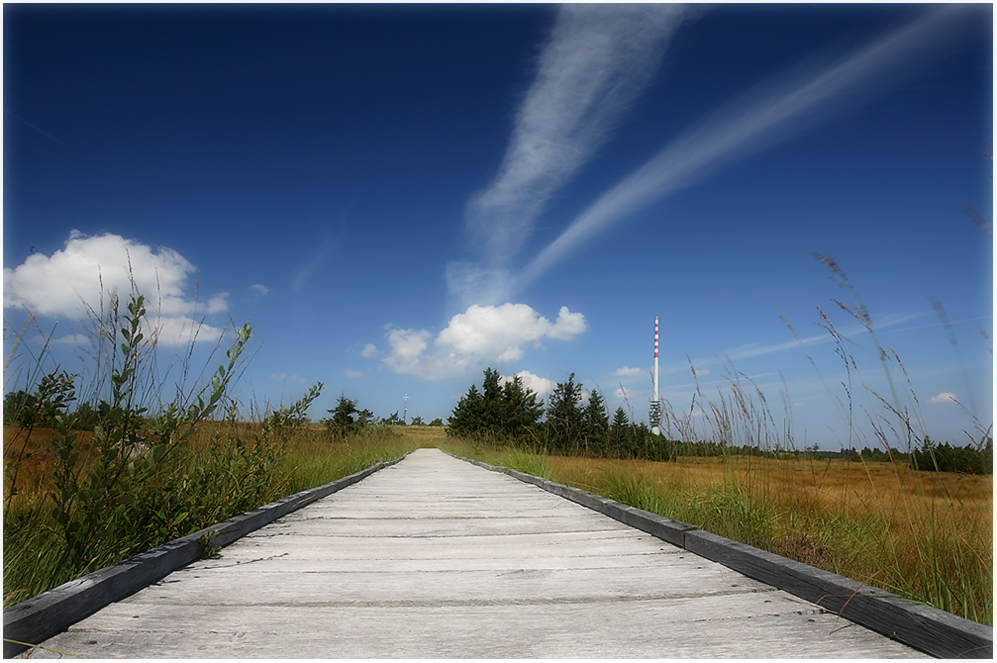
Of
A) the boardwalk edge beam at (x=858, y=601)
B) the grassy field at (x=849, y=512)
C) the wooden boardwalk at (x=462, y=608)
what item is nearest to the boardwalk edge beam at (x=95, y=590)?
the wooden boardwalk at (x=462, y=608)

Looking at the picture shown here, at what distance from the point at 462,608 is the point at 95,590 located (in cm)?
103

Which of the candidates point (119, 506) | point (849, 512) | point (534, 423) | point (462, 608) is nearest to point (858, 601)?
point (462, 608)

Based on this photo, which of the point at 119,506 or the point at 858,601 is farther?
the point at 119,506

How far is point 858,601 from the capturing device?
1.41 m

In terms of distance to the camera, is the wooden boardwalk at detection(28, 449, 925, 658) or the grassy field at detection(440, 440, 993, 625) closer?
the wooden boardwalk at detection(28, 449, 925, 658)

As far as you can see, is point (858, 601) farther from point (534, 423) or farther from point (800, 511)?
point (534, 423)

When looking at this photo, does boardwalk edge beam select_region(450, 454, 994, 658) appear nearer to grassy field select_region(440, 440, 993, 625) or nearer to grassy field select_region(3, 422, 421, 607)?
grassy field select_region(440, 440, 993, 625)

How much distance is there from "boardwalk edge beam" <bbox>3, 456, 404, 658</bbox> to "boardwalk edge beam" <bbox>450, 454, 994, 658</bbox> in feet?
6.69

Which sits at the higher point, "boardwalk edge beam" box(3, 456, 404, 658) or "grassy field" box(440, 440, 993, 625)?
"grassy field" box(440, 440, 993, 625)

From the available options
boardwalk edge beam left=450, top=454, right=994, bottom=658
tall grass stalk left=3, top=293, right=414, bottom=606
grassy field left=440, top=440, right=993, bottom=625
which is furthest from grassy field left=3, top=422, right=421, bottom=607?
grassy field left=440, top=440, right=993, bottom=625

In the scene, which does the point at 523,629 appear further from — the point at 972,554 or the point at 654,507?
the point at 654,507

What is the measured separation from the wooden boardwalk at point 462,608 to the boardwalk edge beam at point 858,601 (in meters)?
0.03

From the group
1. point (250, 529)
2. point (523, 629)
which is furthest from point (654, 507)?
point (250, 529)

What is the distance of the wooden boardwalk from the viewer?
1.26 m
